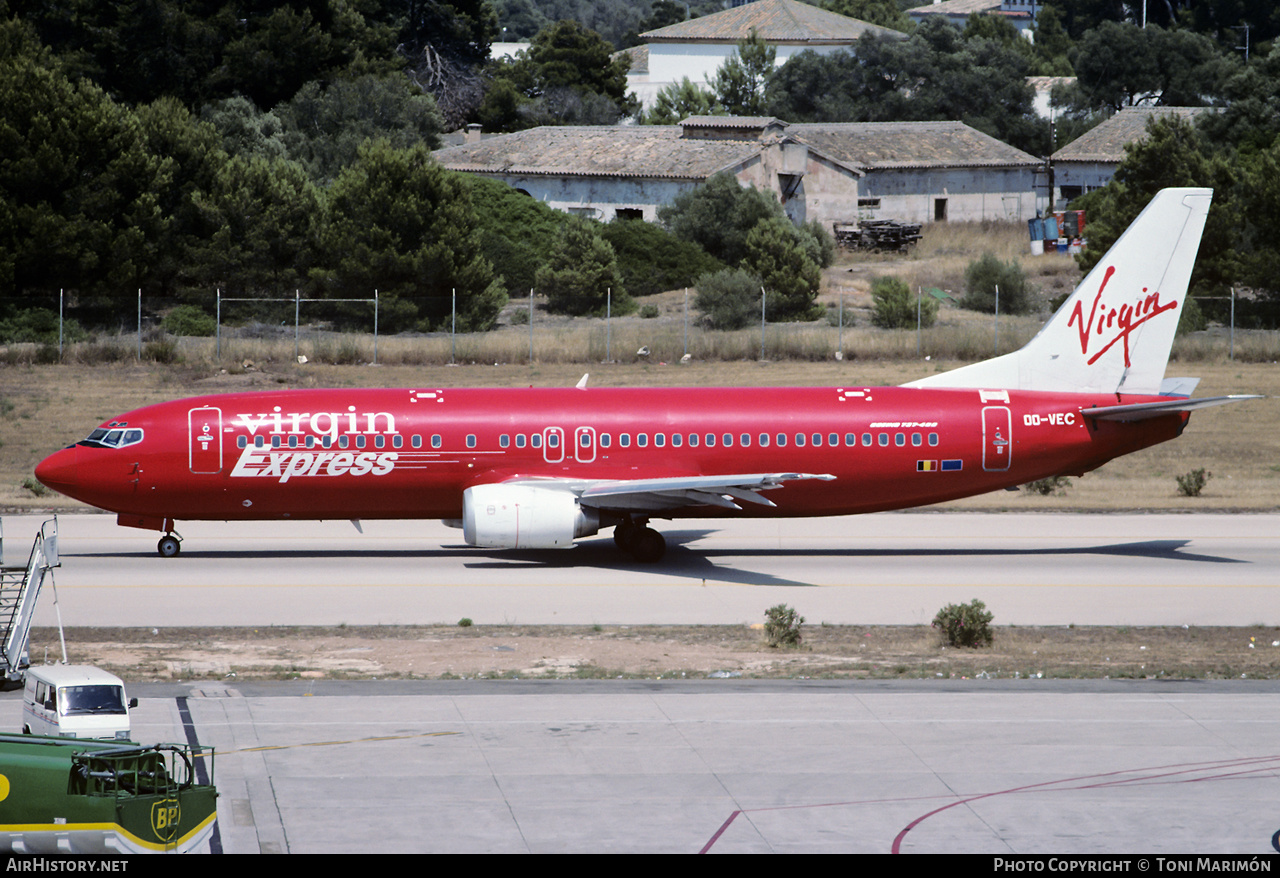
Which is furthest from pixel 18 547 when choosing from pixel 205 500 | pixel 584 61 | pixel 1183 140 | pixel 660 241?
pixel 584 61

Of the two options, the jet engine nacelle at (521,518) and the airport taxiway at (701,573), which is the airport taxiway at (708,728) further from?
the jet engine nacelle at (521,518)

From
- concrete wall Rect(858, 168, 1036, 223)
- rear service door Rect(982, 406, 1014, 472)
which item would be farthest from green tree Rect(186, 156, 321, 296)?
rear service door Rect(982, 406, 1014, 472)

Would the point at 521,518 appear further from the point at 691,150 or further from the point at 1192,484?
the point at 691,150

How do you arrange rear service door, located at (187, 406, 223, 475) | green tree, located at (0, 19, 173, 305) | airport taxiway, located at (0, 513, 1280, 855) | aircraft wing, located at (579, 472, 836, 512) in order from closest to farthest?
airport taxiway, located at (0, 513, 1280, 855) < aircraft wing, located at (579, 472, 836, 512) < rear service door, located at (187, 406, 223, 475) < green tree, located at (0, 19, 173, 305)

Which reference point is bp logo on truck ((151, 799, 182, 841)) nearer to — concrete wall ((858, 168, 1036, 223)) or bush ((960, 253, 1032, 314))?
bush ((960, 253, 1032, 314))

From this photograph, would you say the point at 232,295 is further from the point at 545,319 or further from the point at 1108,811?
the point at 1108,811

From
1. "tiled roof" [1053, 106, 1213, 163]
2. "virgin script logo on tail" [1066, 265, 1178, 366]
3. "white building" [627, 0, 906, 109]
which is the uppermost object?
"white building" [627, 0, 906, 109]

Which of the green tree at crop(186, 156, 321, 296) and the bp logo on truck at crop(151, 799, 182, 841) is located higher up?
the green tree at crop(186, 156, 321, 296)

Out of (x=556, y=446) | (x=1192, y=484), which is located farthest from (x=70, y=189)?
(x=1192, y=484)

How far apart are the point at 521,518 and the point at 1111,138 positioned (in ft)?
291

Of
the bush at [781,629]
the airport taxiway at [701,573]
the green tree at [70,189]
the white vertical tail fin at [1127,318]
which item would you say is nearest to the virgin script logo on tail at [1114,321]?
the white vertical tail fin at [1127,318]

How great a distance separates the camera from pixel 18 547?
34969mm

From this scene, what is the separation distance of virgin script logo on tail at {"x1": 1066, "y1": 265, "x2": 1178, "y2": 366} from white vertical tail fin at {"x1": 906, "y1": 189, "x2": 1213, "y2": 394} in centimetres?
2

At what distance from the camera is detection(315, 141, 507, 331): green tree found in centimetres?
6825
